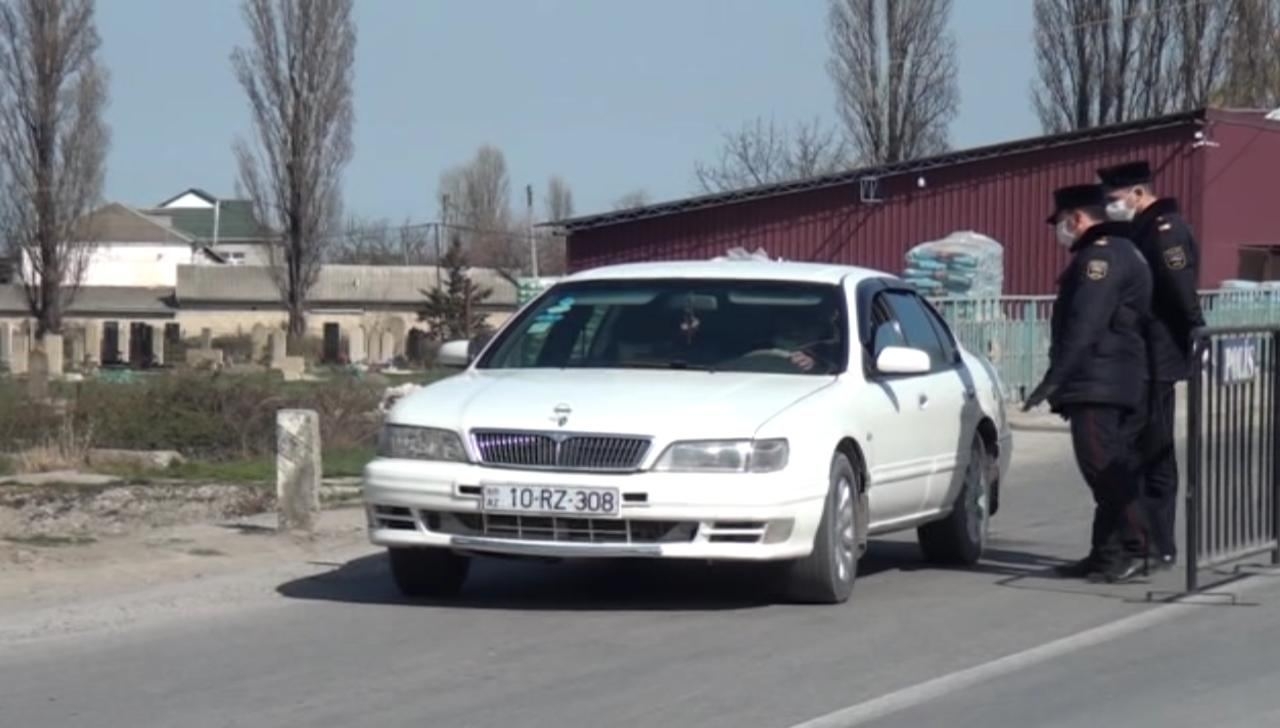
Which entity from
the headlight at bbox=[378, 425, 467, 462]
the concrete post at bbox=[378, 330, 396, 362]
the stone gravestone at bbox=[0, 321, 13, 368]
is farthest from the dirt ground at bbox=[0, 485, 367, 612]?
the concrete post at bbox=[378, 330, 396, 362]

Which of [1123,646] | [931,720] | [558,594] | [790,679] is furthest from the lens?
[558,594]

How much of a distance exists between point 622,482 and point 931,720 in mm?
2237

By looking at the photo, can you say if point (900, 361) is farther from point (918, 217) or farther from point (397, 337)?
point (397, 337)

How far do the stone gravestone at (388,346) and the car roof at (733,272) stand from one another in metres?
44.3

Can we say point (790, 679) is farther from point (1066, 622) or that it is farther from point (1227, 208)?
point (1227, 208)

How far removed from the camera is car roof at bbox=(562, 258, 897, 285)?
36.2ft

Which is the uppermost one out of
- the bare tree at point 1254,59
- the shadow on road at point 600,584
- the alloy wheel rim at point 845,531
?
the bare tree at point 1254,59

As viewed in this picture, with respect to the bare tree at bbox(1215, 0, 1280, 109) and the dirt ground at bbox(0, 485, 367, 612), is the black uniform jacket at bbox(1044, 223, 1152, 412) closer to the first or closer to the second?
the dirt ground at bbox(0, 485, 367, 612)

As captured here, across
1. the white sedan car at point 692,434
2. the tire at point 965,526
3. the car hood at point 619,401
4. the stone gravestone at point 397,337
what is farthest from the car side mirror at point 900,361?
the stone gravestone at point 397,337

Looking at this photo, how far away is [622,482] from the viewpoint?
30.7 feet

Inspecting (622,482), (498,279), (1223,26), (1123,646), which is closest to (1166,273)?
(1123,646)

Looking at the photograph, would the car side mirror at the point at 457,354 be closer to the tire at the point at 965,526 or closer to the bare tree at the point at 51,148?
the tire at the point at 965,526

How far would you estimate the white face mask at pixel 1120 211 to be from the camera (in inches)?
436

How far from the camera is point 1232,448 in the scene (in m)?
11.1
